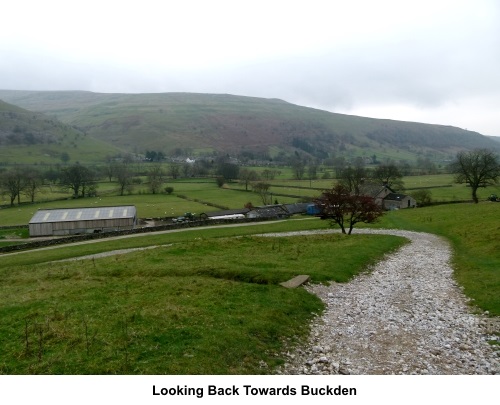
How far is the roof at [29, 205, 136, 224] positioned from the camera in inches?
3244

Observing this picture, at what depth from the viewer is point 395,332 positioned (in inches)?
610

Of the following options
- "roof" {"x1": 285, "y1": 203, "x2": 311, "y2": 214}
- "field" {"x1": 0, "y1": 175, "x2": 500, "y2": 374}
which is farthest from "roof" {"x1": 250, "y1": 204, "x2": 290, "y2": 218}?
"field" {"x1": 0, "y1": 175, "x2": 500, "y2": 374}

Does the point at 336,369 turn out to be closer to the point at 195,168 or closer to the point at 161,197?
the point at 161,197

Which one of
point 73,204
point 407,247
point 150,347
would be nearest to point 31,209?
point 73,204

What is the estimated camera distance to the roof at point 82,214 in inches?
3244

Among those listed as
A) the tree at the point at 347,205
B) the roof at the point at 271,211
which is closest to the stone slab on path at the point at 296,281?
the tree at the point at 347,205

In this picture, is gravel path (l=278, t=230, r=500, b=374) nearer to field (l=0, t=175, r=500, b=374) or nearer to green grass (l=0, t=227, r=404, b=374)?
field (l=0, t=175, r=500, b=374)

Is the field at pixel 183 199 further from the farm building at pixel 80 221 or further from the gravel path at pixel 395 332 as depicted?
the gravel path at pixel 395 332

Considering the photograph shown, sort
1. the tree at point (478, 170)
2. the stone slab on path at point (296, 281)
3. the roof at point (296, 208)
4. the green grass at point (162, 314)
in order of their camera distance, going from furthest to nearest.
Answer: the roof at point (296, 208) → the tree at point (478, 170) → the stone slab on path at point (296, 281) → the green grass at point (162, 314)

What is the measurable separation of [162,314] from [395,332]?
30.6 ft

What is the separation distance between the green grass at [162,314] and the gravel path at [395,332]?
1.11m

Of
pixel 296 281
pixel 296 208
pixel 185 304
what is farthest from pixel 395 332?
pixel 296 208

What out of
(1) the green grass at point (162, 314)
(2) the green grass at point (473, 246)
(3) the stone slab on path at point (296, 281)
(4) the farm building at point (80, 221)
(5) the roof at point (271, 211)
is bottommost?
(4) the farm building at point (80, 221)

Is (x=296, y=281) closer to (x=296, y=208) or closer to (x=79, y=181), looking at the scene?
(x=296, y=208)
